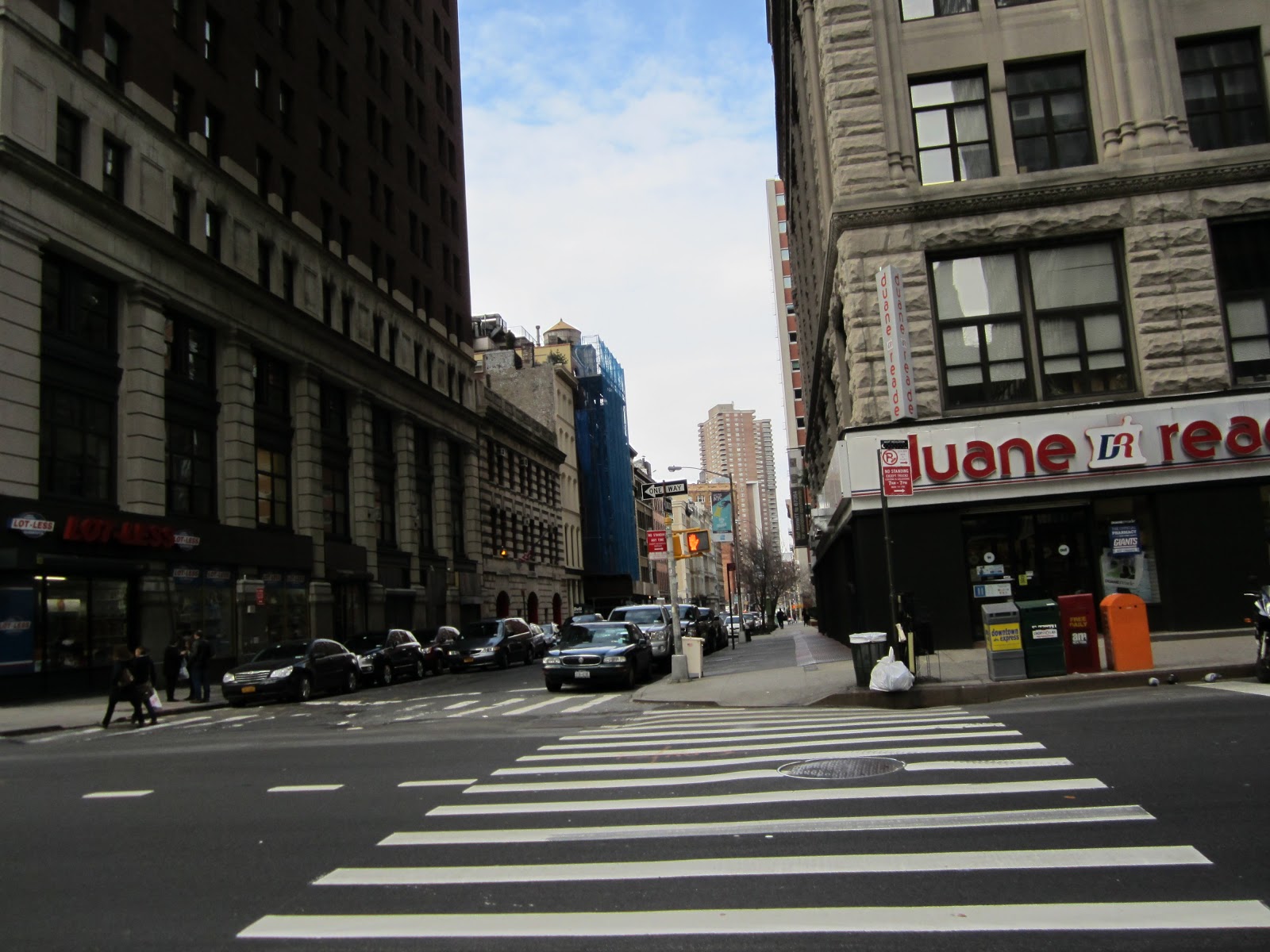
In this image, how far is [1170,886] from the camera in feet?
19.4

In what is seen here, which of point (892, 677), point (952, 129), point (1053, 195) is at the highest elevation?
point (952, 129)

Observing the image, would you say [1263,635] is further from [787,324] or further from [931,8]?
[787,324]

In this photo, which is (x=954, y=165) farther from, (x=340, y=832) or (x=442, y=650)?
(x=442, y=650)

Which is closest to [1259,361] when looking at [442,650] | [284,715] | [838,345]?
[838,345]

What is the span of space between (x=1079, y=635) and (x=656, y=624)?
17153 mm

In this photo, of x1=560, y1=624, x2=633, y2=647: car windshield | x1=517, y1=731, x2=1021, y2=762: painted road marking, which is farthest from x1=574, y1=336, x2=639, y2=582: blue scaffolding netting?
x1=517, y1=731, x2=1021, y2=762: painted road marking

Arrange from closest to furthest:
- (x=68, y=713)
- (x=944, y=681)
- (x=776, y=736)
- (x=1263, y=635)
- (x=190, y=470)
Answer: (x=776, y=736)
(x=1263, y=635)
(x=944, y=681)
(x=68, y=713)
(x=190, y=470)

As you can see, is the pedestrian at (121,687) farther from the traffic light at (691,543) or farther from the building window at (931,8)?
the building window at (931,8)

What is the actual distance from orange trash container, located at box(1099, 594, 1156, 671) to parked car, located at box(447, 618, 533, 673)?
2547 cm

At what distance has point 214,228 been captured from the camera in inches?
1428

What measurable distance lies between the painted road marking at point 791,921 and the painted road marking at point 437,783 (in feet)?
15.0

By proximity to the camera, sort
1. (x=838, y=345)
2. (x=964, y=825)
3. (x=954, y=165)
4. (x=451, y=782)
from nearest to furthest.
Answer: (x=964, y=825), (x=451, y=782), (x=954, y=165), (x=838, y=345)

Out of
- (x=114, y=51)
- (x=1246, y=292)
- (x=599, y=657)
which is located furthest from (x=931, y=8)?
(x=114, y=51)

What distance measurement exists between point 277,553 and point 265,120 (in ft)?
54.3
